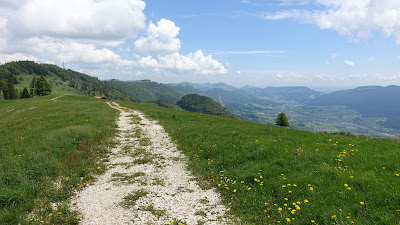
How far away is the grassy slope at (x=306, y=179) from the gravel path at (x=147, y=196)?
1028 mm

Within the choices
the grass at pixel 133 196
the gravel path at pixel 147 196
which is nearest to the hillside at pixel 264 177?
the gravel path at pixel 147 196

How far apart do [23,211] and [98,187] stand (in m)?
2.85

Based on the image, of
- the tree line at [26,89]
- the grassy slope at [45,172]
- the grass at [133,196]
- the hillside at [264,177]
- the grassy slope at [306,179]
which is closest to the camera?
the grassy slope at [306,179]

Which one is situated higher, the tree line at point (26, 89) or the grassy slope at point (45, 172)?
the tree line at point (26, 89)

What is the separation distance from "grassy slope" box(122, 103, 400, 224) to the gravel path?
103cm

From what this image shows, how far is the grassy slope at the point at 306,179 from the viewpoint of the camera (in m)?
6.59

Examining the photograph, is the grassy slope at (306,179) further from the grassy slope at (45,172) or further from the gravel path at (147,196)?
the grassy slope at (45,172)

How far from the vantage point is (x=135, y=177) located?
1082cm

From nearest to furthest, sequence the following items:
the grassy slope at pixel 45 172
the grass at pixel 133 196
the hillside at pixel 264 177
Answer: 1. the hillside at pixel 264 177
2. the grassy slope at pixel 45 172
3. the grass at pixel 133 196

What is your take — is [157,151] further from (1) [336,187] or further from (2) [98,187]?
(1) [336,187]

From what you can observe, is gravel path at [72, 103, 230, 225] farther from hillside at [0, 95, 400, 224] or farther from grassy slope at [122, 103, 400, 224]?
grassy slope at [122, 103, 400, 224]

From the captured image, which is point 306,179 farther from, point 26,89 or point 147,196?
point 26,89

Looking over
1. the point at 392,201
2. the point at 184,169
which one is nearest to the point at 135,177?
the point at 184,169

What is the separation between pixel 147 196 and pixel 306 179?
7.26m
